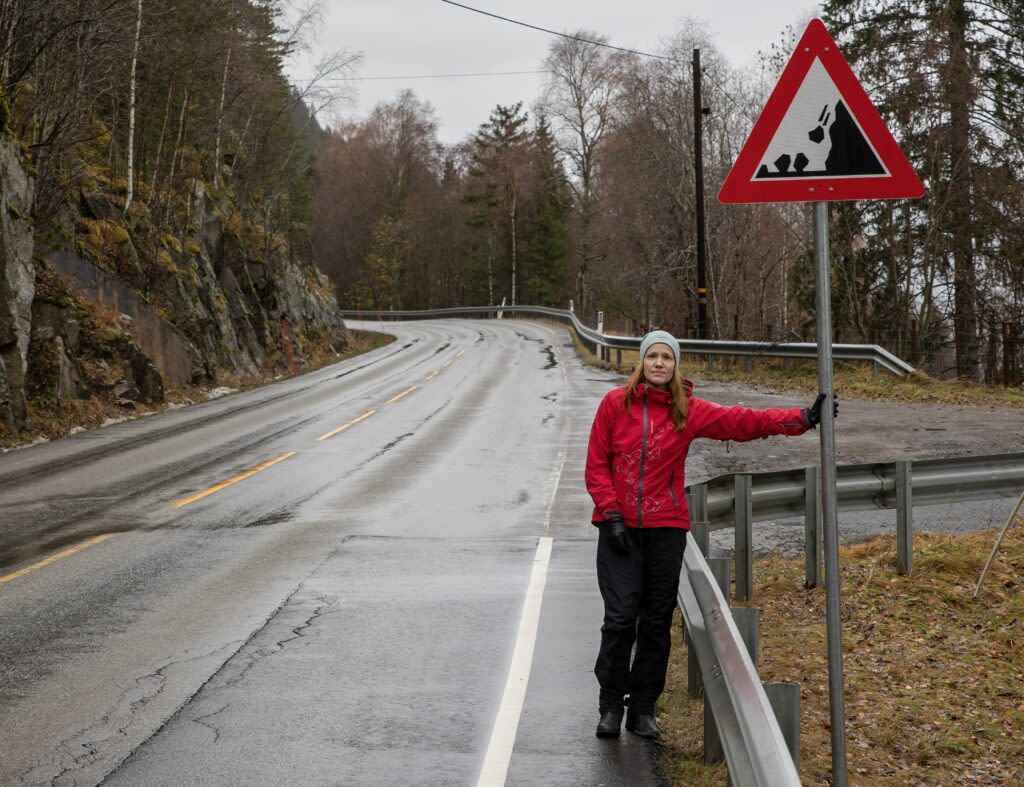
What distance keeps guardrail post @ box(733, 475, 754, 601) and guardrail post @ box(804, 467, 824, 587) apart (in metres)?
0.50

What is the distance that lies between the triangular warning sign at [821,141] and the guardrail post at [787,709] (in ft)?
5.62

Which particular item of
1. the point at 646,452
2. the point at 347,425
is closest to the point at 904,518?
the point at 646,452

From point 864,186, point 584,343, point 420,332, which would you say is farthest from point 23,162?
point 420,332

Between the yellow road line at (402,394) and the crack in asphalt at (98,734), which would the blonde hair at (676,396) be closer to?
the crack in asphalt at (98,734)

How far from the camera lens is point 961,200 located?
2912cm

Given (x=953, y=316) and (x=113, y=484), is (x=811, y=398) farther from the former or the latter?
(x=113, y=484)

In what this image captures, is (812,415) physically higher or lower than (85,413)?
higher

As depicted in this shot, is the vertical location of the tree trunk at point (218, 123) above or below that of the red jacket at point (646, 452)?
above

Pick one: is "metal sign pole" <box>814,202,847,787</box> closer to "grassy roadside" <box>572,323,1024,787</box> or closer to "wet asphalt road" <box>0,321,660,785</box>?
"grassy roadside" <box>572,323,1024,787</box>

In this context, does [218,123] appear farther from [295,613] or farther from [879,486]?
[879,486]

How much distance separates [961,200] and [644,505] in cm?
2647

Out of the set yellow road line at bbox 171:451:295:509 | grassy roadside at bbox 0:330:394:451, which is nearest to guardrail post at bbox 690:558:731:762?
yellow road line at bbox 171:451:295:509

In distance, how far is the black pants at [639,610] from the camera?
5594 mm

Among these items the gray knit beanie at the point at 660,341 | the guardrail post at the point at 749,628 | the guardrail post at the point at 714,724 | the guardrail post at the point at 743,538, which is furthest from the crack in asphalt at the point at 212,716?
the guardrail post at the point at 743,538
